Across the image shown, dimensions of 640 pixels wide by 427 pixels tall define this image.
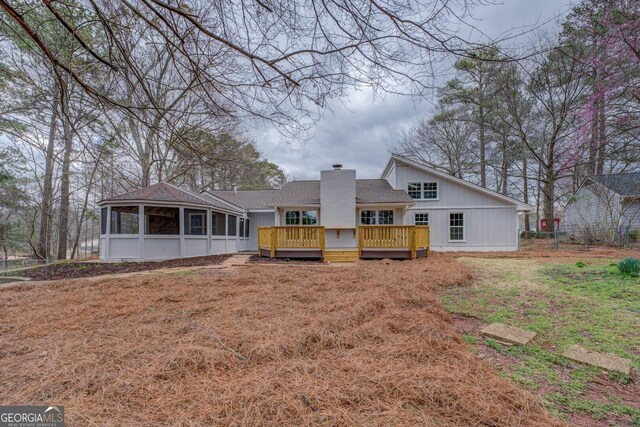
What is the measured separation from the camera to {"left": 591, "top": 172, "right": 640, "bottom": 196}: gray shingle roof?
14812 millimetres

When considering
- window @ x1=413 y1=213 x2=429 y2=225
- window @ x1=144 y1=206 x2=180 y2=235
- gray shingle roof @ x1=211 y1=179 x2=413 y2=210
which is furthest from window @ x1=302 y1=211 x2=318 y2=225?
window @ x1=144 y1=206 x2=180 y2=235

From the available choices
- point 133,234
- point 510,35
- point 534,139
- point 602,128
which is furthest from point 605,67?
point 534,139

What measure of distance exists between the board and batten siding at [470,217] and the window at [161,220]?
383 inches

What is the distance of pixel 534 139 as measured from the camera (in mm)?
18406

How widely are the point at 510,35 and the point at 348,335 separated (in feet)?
9.21

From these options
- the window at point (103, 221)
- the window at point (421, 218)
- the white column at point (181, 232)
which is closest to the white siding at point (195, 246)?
the white column at point (181, 232)

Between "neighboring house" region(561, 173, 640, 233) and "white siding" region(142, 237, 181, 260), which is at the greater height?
"neighboring house" region(561, 173, 640, 233)

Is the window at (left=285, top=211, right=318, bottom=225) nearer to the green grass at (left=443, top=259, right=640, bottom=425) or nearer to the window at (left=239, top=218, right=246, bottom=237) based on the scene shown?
the window at (left=239, top=218, right=246, bottom=237)

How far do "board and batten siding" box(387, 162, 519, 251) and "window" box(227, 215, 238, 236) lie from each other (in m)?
8.30

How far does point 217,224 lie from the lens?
1366cm

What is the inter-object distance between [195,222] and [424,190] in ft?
34.4

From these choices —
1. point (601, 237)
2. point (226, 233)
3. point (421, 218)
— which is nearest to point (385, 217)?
point (421, 218)

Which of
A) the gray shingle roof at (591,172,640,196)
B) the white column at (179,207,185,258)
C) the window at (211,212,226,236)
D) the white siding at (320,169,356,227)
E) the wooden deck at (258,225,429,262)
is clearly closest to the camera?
the wooden deck at (258,225,429,262)

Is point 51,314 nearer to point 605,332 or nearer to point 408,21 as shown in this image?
point 408,21
